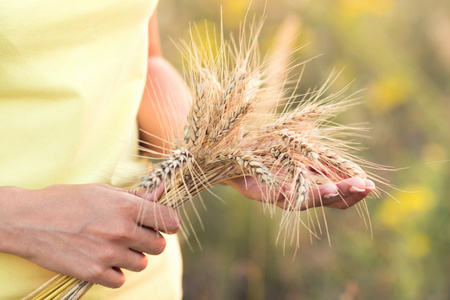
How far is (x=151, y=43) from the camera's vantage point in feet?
4.12

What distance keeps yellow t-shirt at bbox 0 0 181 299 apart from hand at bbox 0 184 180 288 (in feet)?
0.31

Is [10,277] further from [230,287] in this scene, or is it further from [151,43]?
[230,287]

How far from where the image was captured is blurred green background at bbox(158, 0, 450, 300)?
210 cm

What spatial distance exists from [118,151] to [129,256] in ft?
0.75

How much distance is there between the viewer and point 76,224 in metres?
0.75

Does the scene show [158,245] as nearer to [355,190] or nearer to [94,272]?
[94,272]

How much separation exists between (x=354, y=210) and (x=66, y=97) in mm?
1789

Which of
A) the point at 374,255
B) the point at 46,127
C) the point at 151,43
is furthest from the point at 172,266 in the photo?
the point at 374,255

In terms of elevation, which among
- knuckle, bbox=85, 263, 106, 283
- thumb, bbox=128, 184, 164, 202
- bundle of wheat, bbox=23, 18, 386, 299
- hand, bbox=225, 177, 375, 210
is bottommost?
knuckle, bbox=85, 263, 106, 283

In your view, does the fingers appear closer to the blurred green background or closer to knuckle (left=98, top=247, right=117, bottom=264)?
knuckle (left=98, top=247, right=117, bottom=264)

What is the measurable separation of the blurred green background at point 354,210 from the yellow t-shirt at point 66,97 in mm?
1229

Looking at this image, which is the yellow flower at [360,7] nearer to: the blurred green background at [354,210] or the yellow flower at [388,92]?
the blurred green background at [354,210]

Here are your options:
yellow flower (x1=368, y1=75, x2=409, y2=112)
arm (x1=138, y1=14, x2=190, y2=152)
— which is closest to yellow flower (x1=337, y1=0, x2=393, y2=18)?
yellow flower (x1=368, y1=75, x2=409, y2=112)

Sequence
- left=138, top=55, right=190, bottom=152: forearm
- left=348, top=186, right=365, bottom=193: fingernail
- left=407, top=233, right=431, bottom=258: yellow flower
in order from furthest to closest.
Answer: left=407, top=233, right=431, bottom=258: yellow flower → left=138, top=55, right=190, bottom=152: forearm → left=348, top=186, right=365, bottom=193: fingernail
